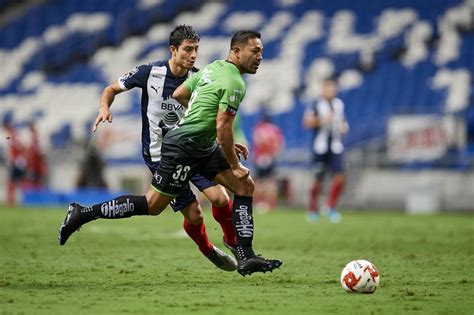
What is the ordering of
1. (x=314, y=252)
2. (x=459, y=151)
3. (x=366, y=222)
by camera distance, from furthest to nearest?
1. (x=459, y=151)
2. (x=366, y=222)
3. (x=314, y=252)

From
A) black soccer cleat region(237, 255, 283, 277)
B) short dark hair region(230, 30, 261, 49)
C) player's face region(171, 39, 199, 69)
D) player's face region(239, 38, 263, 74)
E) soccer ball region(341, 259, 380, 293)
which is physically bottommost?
soccer ball region(341, 259, 380, 293)

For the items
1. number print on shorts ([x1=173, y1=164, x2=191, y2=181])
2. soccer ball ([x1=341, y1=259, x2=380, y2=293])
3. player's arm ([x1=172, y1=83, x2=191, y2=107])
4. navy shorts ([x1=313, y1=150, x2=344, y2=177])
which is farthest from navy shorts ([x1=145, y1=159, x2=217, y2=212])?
navy shorts ([x1=313, y1=150, x2=344, y2=177])

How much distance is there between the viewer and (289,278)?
27.5 feet

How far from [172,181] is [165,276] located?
102 cm

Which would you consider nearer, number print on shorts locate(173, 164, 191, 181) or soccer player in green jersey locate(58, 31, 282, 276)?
soccer player in green jersey locate(58, 31, 282, 276)

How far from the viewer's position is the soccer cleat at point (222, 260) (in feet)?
28.8

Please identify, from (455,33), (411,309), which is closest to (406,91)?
(455,33)

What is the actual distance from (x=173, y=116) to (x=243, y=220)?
4.37 feet

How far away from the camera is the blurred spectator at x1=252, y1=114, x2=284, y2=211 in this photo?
22172 mm

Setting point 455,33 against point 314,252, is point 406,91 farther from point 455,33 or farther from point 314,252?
point 314,252

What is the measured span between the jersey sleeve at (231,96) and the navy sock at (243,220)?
0.90 meters

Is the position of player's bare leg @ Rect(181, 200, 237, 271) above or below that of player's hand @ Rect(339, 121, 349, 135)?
below

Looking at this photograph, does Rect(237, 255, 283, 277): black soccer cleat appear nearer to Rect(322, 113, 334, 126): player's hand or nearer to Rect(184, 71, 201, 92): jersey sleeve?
Rect(184, 71, 201, 92): jersey sleeve

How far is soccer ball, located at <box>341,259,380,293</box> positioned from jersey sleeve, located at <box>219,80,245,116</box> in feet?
5.16
